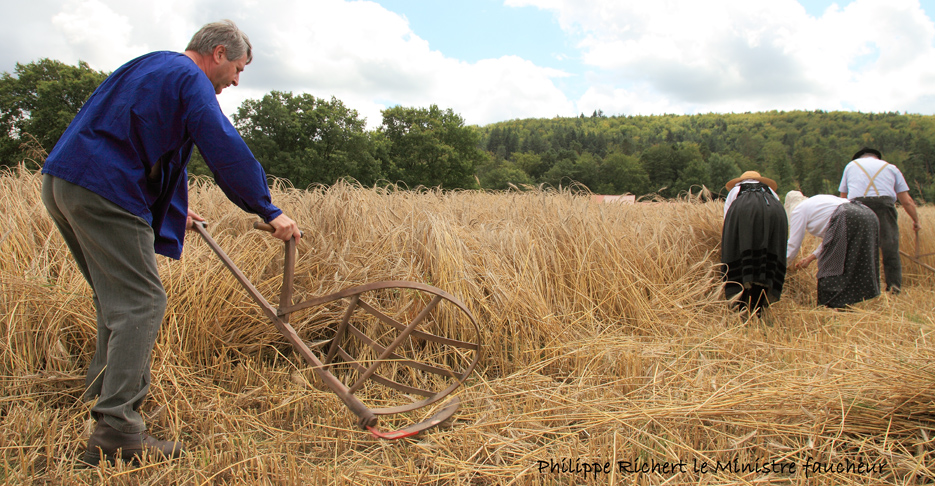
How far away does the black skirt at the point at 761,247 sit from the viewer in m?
4.03

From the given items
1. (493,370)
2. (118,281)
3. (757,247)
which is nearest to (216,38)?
(118,281)

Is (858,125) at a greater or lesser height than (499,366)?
greater

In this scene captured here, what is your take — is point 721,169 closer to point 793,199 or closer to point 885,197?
point 885,197

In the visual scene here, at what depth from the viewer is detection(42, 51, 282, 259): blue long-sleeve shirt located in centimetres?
152

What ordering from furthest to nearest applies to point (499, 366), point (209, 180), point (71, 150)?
point (209, 180), point (499, 366), point (71, 150)

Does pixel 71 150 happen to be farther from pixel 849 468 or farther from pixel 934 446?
pixel 934 446

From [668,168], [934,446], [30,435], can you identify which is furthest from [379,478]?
[668,168]

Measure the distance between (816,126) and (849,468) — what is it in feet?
336

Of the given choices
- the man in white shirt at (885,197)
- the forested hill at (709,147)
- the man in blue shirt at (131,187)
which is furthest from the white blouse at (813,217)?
the forested hill at (709,147)

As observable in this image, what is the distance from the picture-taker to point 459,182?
1277 inches

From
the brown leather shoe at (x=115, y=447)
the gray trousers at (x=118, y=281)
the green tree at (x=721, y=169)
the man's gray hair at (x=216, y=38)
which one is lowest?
the brown leather shoe at (x=115, y=447)

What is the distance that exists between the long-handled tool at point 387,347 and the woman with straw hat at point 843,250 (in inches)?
135

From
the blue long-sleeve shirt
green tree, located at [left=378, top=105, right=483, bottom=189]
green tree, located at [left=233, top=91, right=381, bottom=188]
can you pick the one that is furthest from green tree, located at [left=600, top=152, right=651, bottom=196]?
the blue long-sleeve shirt

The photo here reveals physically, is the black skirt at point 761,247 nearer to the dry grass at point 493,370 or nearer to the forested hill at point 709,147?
the dry grass at point 493,370
